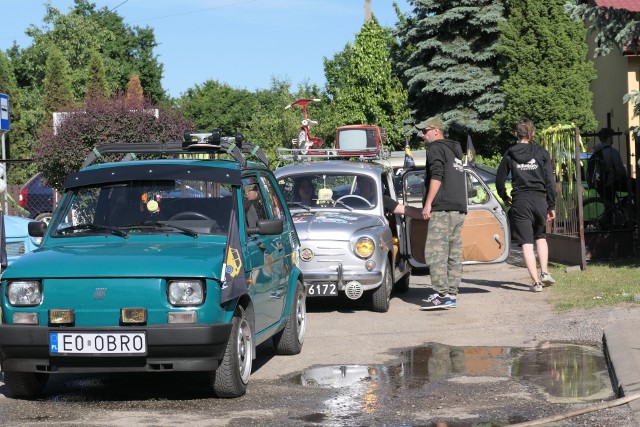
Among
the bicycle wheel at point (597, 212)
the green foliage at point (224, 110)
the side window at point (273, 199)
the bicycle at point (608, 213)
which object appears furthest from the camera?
the green foliage at point (224, 110)

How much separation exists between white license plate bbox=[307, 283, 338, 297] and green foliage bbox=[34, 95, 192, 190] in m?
10.2

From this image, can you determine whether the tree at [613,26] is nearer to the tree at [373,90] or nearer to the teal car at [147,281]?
the teal car at [147,281]

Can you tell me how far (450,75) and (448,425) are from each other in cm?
3323

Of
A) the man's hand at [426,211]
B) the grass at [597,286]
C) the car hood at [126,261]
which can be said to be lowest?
the grass at [597,286]

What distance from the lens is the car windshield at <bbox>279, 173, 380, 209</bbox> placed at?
1290 cm

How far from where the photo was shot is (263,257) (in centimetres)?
853

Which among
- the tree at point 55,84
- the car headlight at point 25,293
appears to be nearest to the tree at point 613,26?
the car headlight at point 25,293

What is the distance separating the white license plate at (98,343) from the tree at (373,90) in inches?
1383

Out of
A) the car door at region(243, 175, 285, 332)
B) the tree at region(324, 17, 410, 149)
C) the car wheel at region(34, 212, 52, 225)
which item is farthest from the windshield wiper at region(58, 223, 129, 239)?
the tree at region(324, 17, 410, 149)

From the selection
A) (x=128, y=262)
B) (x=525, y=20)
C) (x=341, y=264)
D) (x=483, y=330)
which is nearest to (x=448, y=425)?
(x=128, y=262)

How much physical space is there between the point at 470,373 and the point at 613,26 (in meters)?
7.79

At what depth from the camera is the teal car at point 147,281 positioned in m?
7.15

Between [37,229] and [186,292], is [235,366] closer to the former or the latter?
[186,292]

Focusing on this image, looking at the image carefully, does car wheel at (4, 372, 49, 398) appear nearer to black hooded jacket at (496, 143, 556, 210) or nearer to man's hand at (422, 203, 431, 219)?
man's hand at (422, 203, 431, 219)
